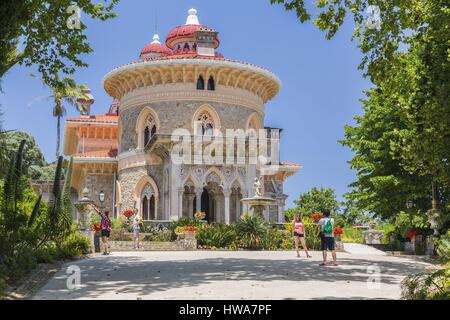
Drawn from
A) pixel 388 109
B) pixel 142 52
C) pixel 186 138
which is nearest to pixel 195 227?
pixel 186 138

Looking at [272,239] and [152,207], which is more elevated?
[152,207]

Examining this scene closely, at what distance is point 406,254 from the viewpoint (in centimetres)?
2356

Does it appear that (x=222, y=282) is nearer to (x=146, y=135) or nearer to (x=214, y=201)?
(x=214, y=201)

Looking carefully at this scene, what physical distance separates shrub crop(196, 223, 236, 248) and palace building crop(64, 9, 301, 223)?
6.85m

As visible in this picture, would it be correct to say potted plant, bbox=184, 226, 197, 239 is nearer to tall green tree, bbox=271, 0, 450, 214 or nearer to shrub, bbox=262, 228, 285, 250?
shrub, bbox=262, 228, 285, 250

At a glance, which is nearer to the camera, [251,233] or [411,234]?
[251,233]

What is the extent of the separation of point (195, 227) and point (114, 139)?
65.9 ft

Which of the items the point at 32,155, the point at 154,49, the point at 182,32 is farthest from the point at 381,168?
the point at 32,155

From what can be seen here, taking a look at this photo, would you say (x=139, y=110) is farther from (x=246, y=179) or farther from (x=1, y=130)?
(x=1, y=130)

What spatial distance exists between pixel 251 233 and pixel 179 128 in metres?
11.5

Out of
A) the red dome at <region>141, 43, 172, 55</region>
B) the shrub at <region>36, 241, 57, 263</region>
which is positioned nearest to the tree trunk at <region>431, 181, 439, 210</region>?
the shrub at <region>36, 241, 57, 263</region>

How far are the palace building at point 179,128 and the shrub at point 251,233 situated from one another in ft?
23.5

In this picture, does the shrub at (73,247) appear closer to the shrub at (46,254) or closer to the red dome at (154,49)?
the shrub at (46,254)

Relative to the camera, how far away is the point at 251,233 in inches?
901
